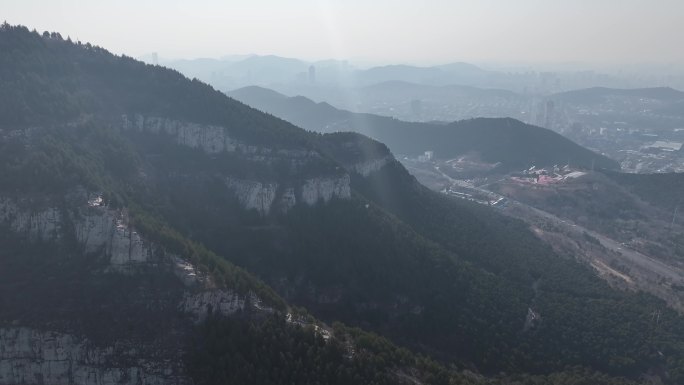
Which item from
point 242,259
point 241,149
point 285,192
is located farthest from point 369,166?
point 242,259

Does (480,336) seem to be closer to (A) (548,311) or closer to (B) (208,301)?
(A) (548,311)

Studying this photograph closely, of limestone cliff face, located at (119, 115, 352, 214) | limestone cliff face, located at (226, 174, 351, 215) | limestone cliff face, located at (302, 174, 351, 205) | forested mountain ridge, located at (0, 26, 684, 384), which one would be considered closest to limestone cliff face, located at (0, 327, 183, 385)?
forested mountain ridge, located at (0, 26, 684, 384)

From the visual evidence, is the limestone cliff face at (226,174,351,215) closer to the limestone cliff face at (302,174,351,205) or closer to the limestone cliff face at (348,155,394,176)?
the limestone cliff face at (302,174,351,205)

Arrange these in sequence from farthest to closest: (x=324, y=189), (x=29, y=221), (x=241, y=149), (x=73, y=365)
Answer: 1. (x=241, y=149)
2. (x=324, y=189)
3. (x=29, y=221)
4. (x=73, y=365)

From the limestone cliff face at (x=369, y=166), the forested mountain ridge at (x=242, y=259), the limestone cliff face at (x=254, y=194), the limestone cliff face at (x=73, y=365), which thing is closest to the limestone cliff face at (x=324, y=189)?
the forested mountain ridge at (x=242, y=259)

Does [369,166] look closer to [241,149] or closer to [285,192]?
[285,192]

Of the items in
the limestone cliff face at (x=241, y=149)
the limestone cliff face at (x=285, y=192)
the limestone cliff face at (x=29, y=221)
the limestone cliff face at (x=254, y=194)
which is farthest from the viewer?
the limestone cliff face at (x=241, y=149)

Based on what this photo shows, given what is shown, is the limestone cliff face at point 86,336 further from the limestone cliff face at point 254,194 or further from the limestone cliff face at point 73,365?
the limestone cliff face at point 254,194
